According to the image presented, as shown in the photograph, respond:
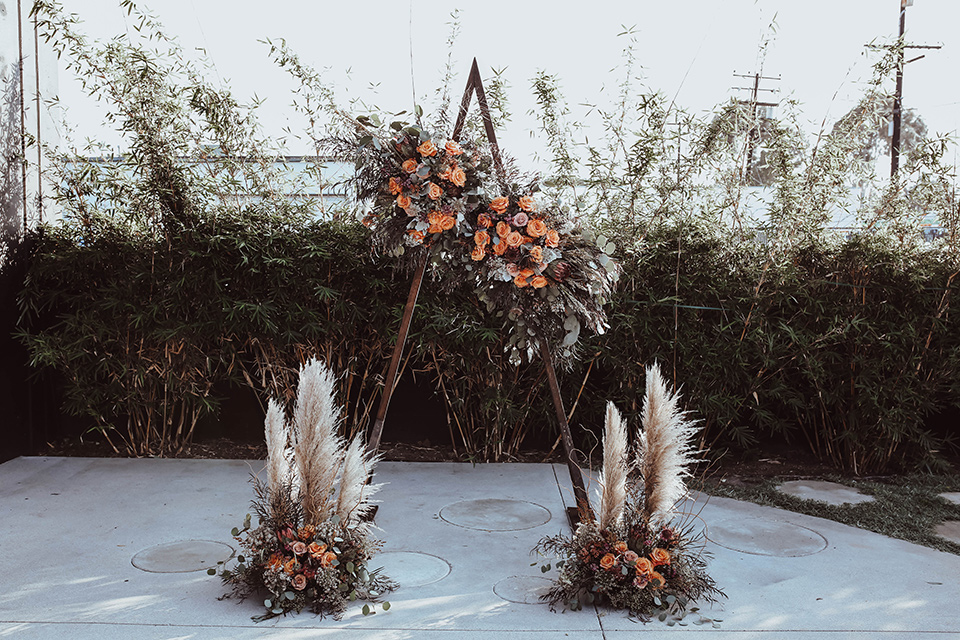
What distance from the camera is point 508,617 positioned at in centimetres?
215

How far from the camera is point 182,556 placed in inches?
102

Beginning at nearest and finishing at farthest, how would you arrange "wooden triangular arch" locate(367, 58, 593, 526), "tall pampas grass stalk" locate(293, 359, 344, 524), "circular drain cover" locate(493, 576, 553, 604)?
"tall pampas grass stalk" locate(293, 359, 344, 524)
"circular drain cover" locate(493, 576, 553, 604)
"wooden triangular arch" locate(367, 58, 593, 526)

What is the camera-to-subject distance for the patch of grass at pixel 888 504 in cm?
302

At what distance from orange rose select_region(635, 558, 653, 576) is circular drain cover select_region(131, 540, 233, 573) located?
1.33m

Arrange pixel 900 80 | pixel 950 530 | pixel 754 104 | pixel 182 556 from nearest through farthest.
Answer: pixel 182 556
pixel 950 530
pixel 754 104
pixel 900 80

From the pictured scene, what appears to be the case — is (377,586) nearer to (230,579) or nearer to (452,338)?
(230,579)

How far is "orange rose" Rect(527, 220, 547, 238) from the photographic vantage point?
2490 mm

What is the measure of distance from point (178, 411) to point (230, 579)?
2.20m

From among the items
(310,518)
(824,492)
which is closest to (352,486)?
(310,518)

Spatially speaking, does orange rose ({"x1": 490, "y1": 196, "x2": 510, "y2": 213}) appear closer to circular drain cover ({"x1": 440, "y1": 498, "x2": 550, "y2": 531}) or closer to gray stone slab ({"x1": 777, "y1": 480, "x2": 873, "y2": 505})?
circular drain cover ({"x1": 440, "y1": 498, "x2": 550, "y2": 531})

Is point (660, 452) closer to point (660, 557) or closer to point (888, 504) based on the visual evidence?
point (660, 557)

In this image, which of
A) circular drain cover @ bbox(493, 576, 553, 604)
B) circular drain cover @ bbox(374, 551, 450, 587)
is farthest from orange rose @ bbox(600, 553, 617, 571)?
circular drain cover @ bbox(374, 551, 450, 587)

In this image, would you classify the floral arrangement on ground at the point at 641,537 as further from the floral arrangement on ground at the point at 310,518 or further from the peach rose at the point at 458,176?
the peach rose at the point at 458,176

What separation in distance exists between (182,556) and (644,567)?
1599mm
